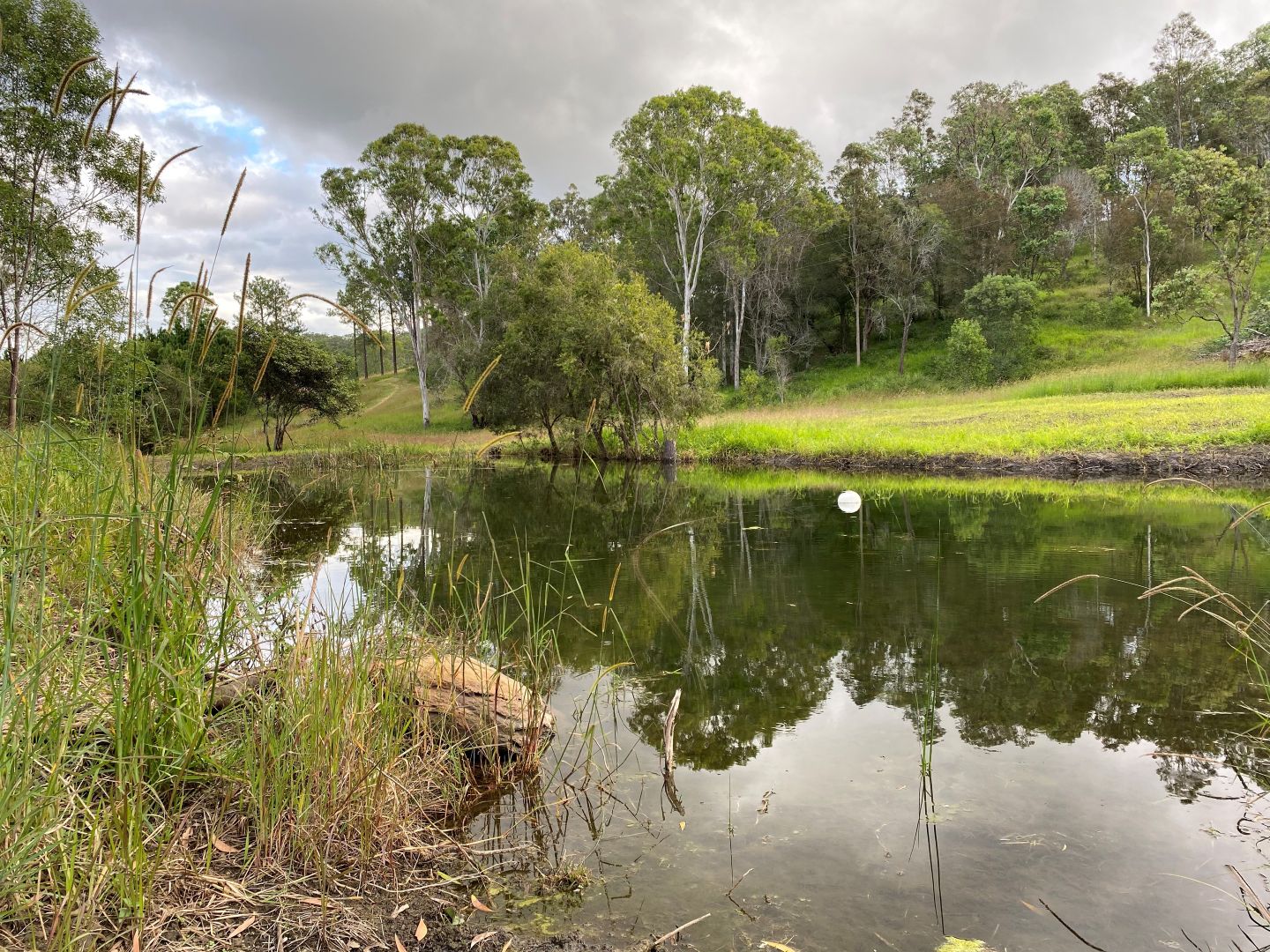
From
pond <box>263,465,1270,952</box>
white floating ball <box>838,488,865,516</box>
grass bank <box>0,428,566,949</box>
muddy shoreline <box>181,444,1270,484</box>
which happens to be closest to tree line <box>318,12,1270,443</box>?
muddy shoreline <box>181,444,1270,484</box>

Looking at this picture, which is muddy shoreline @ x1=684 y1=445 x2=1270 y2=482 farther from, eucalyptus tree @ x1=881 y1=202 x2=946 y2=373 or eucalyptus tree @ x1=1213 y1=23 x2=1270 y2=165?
eucalyptus tree @ x1=1213 y1=23 x2=1270 y2=165

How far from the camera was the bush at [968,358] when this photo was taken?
117 feet

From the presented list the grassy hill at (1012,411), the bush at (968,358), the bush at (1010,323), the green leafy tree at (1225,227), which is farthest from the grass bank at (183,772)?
the bush at (1010,323)

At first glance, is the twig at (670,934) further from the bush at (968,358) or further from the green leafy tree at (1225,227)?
the bush at (968,358)

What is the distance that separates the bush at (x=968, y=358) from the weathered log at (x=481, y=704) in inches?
1416

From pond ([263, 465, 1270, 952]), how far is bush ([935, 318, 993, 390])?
28.8m

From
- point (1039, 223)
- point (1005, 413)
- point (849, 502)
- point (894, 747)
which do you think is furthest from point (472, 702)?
point (1039, 223)

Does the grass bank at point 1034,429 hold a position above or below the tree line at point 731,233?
below

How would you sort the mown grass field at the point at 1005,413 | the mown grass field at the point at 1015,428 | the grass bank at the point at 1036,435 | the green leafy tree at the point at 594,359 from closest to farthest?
the grass bank at the point at 1036,435, the mown grass field at the point at 1015,428, the mown grass field at the point at 1005,413, the green leafy tree at the point at 594,359

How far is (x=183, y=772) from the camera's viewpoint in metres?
2.33

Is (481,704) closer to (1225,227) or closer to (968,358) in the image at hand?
(1225,227)

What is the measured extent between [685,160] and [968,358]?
1686 cm

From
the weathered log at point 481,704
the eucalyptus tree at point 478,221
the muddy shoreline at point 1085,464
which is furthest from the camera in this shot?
the eucalyptus tree at point 478,221

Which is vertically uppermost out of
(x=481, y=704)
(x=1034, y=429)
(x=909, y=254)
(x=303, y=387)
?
(x=909, y=254)
